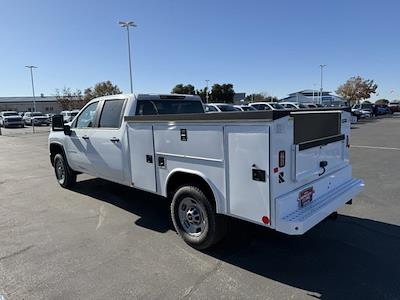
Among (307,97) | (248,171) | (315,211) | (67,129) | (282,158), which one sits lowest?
(315,211)

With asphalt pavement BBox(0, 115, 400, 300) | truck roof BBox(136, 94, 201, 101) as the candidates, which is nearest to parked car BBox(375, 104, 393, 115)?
asphalt pavement BBox(0, 115, 400, 300)

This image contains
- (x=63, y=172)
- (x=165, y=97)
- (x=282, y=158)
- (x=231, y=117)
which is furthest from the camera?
(x=63, y=172)

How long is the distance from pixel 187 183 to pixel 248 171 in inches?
45.5

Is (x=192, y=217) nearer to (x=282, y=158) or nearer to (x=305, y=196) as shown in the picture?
(x=305, y=196)

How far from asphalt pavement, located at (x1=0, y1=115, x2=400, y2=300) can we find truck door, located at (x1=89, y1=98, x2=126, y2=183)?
79 cm

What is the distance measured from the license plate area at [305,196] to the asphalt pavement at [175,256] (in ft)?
2.46

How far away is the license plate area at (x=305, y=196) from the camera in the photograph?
3748 millimetres

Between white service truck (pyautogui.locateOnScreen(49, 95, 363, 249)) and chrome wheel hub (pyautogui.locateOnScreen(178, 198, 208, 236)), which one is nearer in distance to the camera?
white service truck (pyautogui.locateOnScreen(49, 95, 363, 249))

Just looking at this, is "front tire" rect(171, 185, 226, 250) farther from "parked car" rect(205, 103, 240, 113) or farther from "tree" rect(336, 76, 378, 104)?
"tree" rect(336, 76, 378, 104)

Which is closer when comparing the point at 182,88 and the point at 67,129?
the point at 67,129

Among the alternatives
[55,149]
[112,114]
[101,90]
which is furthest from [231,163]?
[101,90]

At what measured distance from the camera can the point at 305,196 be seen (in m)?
3.84

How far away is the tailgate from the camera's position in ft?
12.1

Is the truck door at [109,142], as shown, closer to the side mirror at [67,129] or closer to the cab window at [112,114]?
the cab window at [112,114]
